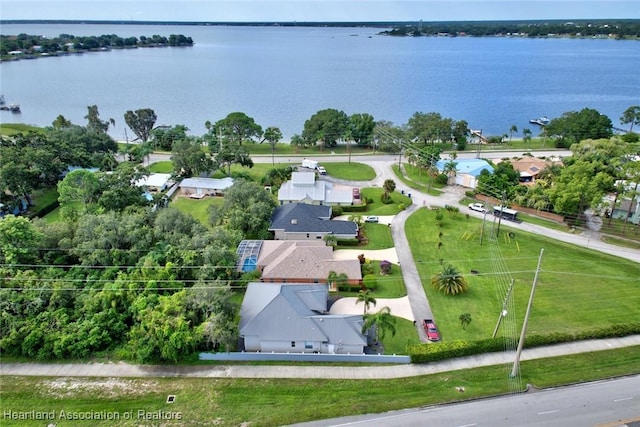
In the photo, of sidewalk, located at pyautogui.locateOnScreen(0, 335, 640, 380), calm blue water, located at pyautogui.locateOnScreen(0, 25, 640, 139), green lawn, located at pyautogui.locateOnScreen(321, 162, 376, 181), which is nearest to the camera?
sidewalk, located at pyautogui.locateOnScreen(0, 335, 640, 380)

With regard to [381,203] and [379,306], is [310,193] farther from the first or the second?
[379,306]

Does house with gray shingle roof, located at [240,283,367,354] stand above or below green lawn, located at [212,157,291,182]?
above

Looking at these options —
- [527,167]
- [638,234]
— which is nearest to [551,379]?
[638,234]

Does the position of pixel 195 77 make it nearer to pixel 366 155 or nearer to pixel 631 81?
pixel 366 155

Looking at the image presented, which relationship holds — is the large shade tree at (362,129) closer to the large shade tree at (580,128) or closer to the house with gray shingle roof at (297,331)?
the large shade tree at (580,128)

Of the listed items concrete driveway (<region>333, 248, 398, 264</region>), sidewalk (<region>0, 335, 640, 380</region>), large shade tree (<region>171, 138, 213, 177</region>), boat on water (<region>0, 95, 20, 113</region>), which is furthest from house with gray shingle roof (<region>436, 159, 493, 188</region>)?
boat on water (<region>0, 95, 20, 113</region>)

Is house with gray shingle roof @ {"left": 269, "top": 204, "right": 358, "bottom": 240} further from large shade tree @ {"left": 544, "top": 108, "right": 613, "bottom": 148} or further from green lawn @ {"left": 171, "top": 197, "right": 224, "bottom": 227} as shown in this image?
large shade tree @ {"left": 544, "top": 108, "right": 613, "bottom": 148}

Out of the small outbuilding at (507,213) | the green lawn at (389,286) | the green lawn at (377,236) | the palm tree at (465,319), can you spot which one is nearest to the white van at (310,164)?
the green lawn at (377,236)
